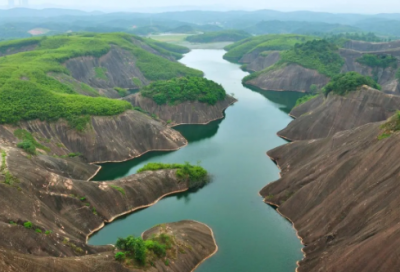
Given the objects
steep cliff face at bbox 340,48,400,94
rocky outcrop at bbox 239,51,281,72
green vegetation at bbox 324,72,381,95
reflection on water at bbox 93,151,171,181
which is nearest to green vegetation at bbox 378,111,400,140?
green vegetation at bbox 324,72,381,95

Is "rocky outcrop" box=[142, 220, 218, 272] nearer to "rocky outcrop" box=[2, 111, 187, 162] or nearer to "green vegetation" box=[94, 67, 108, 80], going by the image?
"rocky outcrop" box=[2, 111, 187, 162]

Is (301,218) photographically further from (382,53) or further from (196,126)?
(382,53)

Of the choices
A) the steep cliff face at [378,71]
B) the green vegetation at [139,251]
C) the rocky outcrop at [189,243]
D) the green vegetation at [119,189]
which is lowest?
the rocky outcrop at [189,243]

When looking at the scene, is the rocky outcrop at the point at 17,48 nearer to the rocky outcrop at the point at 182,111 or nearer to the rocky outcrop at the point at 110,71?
the rocky outcrop at the point at 110,71

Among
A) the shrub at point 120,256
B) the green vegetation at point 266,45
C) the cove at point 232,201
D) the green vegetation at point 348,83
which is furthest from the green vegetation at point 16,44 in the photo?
the shrub at point 120,256

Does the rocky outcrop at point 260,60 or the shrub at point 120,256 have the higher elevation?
the shrub at point 120,256

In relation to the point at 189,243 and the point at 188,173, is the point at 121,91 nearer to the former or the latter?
the point at 188,173

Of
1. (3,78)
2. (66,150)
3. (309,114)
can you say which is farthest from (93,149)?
(309,114)

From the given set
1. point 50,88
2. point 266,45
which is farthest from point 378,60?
point 50,88
